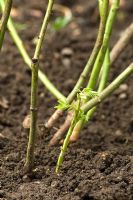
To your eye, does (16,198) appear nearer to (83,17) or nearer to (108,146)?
(108,146)

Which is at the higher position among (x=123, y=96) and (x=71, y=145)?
(x=123, y=96)

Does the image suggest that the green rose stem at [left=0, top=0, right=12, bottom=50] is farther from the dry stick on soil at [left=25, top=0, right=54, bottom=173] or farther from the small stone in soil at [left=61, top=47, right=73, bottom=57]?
the small stone in soil at [left=61, top=47, right=73, bottom=57]

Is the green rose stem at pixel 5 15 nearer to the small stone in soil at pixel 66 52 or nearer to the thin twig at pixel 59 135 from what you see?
the thin twig at pixel 59 135

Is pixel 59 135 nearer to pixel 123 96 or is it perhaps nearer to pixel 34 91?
pixel 34 91

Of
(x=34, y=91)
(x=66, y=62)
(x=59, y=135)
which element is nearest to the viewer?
(x=34, y=91)

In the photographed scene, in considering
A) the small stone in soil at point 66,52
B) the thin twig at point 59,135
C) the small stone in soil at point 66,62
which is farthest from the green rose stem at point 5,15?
the small stone in soil at point 66,52

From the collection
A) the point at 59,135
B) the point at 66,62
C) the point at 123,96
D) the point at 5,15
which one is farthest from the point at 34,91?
the point at 66,62

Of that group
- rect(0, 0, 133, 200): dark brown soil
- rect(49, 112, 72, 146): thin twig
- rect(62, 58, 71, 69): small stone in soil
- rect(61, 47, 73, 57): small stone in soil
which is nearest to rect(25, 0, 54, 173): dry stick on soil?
rect(0, 0, 133, 200): dark brown soil

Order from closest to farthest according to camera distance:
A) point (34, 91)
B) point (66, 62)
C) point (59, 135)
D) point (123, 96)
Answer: point (34, 91), point (59, 135), point (123, 96), point (66, 62)

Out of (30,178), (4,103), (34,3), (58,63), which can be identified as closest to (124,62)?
(58,63)

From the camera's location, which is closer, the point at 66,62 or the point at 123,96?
the point at 123,96
